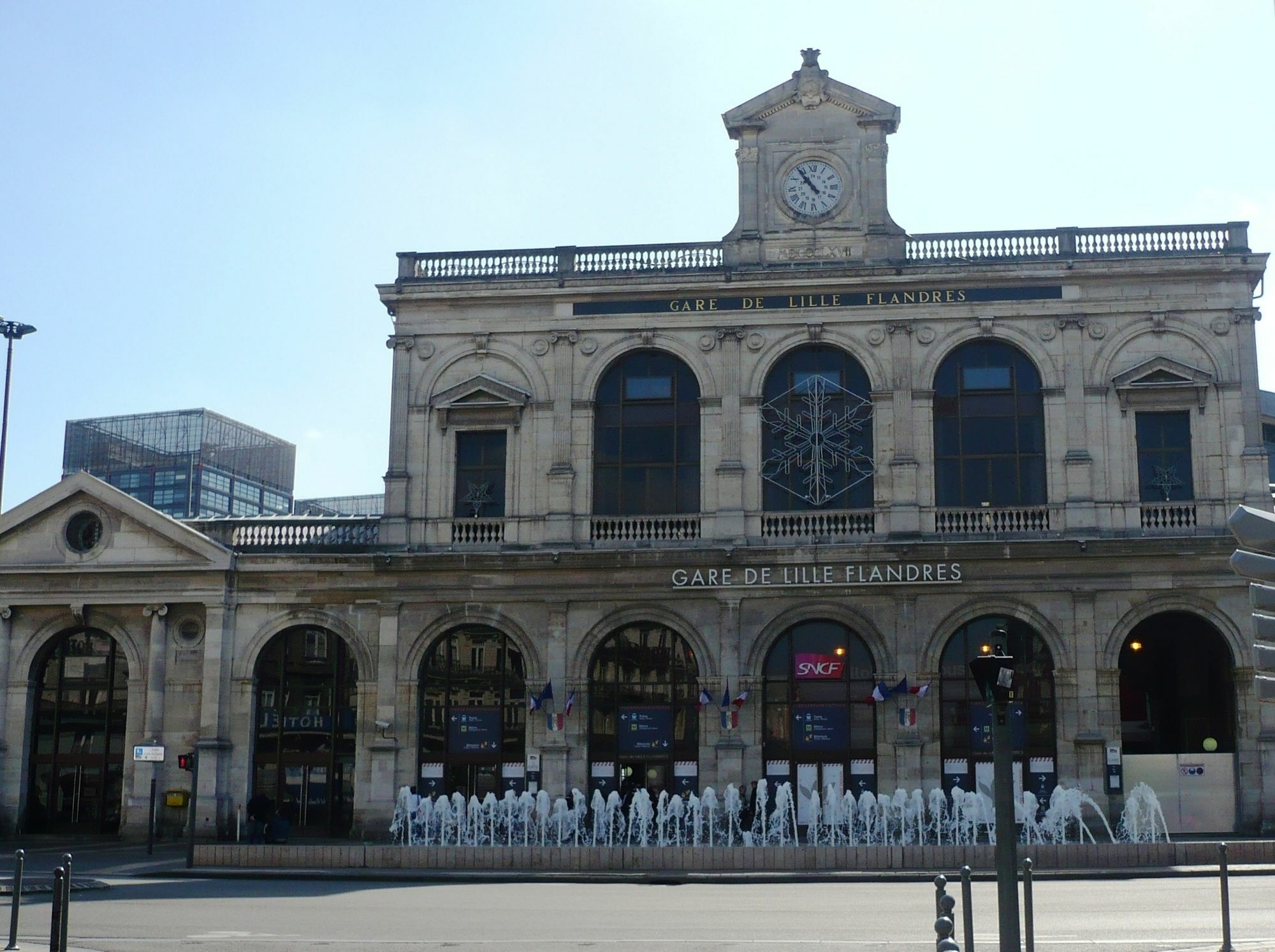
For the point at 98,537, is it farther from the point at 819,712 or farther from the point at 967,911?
the point at 967,911

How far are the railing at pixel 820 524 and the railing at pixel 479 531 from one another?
7.46 m

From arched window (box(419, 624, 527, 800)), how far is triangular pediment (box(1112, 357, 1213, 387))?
18.4 m

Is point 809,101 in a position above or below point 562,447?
above

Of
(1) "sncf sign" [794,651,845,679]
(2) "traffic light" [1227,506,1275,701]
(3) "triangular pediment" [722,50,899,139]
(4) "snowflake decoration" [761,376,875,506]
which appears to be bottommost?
(2) "traffic light" [1227,506,1275,701]

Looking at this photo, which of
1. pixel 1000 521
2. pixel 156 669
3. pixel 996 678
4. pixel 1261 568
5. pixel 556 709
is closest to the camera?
pixel 1261 568

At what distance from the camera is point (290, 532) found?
1766 inches

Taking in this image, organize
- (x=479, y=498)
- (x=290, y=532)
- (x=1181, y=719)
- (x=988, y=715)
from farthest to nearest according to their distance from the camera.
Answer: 1. (x=290, y=532)
2. (x=479, y=498)
3. (x=988, y=715)
4. (x=1181, y=719)

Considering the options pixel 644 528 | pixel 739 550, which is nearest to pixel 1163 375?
pixel 739 550

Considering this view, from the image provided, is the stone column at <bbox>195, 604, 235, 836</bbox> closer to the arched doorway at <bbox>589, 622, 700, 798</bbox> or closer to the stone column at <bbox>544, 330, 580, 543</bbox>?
the stone column at <bbox>544, 330, 580, 543</bbox>

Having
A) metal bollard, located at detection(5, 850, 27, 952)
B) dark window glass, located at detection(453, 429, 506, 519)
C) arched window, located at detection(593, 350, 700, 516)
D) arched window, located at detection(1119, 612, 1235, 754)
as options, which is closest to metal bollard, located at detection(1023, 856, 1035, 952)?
metal bollard, located at detection(5, 850, 27, 952)

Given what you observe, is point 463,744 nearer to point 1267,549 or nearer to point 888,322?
point 888,322

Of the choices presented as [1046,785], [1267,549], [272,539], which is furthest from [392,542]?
[1267,549]

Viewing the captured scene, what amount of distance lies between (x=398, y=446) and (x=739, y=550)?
10.5 metres

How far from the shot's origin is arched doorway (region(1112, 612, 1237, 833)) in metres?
39.4
